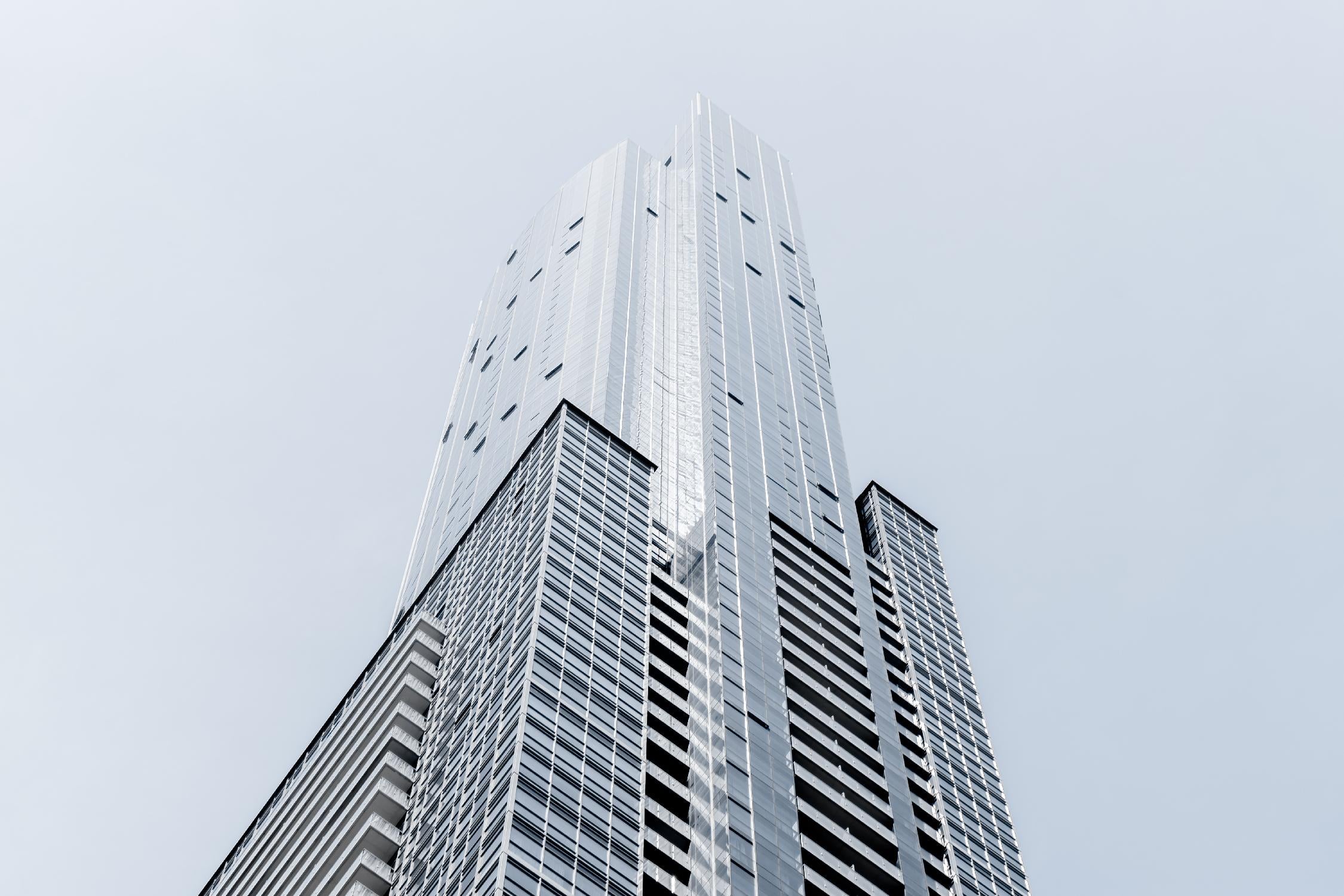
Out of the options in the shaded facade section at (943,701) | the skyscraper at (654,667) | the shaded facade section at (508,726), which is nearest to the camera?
the shaded facade section at (508,726)

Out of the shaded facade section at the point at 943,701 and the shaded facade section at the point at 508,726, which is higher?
the shaded facade section at the point at 943,701

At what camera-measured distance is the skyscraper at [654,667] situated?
7631 cm

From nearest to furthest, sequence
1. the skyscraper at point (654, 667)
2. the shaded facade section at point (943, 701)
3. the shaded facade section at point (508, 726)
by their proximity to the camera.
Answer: the shaded facade section at point (508, 726) < the skyscraper at point (654, 667) < the shaded facade section at point (943, 701)

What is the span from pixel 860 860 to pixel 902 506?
5063 cm

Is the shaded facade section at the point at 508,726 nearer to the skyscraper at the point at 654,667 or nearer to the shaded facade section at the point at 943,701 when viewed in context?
the skyscraper at the point at 654,667

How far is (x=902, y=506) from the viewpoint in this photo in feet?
433

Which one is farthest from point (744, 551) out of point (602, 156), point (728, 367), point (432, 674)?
point (602, 156)

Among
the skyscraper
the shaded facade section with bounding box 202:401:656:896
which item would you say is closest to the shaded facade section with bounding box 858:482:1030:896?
the skyscraper

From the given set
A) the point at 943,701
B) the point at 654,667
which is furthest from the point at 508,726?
the point at 943,701

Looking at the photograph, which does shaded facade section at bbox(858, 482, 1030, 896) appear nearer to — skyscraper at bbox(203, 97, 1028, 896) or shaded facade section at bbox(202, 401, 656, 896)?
skyscraper at bbox(203, 97, 1028, 896)

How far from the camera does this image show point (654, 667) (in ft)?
293

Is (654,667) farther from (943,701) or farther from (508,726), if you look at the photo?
(943,701)

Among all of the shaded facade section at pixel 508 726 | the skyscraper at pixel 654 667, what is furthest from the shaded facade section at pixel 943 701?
the shaded facade section at pixel 508 726

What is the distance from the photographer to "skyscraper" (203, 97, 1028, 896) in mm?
76312
